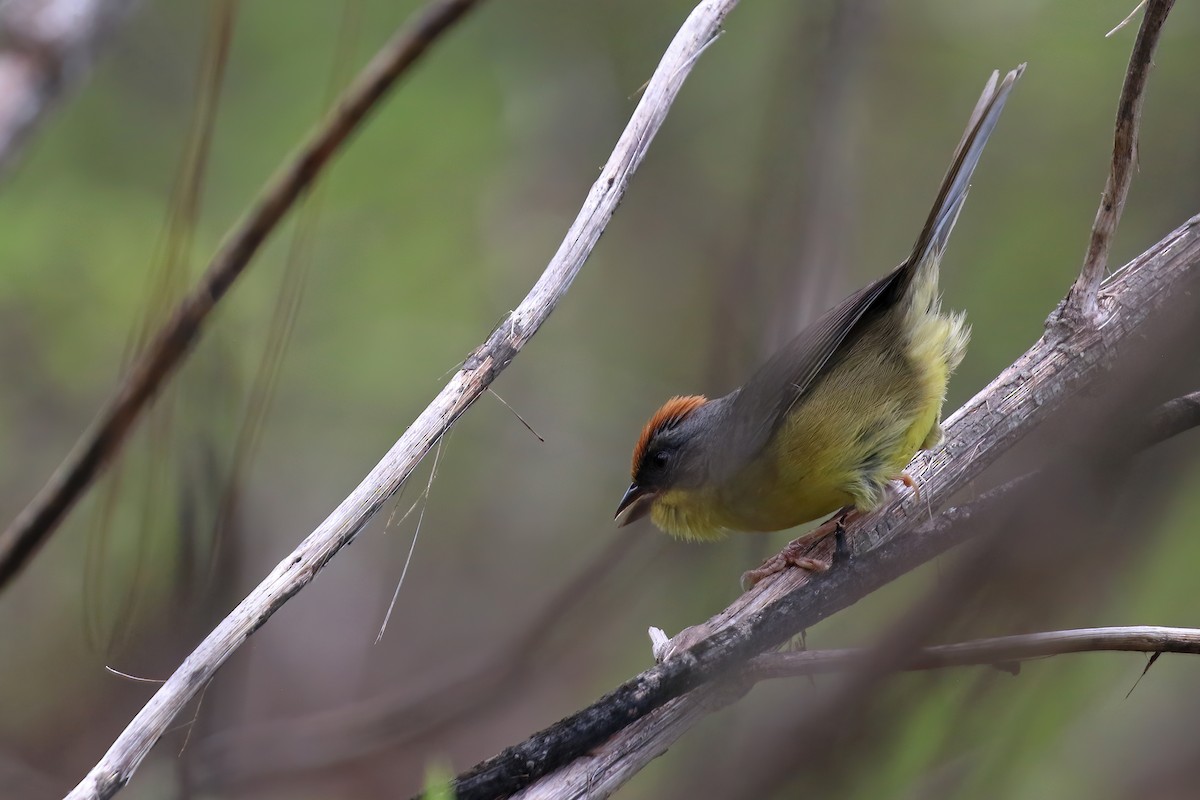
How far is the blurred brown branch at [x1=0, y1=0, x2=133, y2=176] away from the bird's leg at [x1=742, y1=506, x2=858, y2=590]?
2.32 metres

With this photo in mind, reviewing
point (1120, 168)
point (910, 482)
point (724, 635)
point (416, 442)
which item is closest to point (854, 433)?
point (910, 482)

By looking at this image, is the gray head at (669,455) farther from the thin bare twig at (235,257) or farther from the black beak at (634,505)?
the thin bare twig at (235,257)

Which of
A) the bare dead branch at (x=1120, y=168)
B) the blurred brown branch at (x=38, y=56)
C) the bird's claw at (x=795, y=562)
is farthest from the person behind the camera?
the bird's claw at (x=795, y=562)

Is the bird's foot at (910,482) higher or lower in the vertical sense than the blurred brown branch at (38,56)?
lower

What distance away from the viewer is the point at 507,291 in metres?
6.14

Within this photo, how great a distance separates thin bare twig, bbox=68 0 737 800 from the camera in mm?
1595

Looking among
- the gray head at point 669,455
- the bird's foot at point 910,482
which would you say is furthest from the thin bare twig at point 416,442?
the gray head at point 669,455

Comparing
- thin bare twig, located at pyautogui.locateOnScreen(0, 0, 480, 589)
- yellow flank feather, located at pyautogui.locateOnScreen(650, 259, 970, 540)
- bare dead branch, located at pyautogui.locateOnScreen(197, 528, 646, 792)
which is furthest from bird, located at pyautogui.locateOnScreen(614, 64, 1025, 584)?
thin bare twig, located at pyautogui.locateOnScreen(0, 0, 480, 589)

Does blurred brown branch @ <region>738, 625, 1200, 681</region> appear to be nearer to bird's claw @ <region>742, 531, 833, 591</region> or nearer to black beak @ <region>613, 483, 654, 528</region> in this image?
bird's claw @ <region>742, 531, 833, 591</region>

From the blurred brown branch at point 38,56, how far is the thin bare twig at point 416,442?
947 mm

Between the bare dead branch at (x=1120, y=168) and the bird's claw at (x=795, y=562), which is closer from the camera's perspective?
the bare dead branch at (x=1120, y=168)

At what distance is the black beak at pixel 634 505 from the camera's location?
427 centimetres

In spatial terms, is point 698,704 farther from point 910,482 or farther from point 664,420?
point 664,420

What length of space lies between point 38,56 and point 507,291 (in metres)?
5.22
